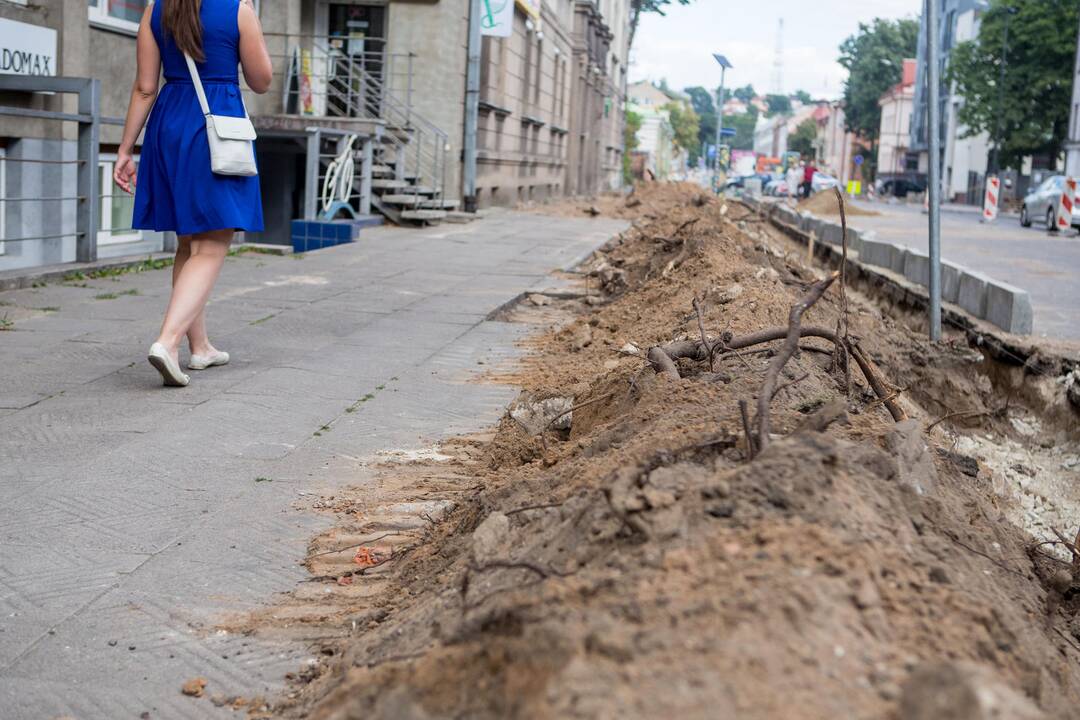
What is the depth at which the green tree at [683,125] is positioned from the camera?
143387 millimetres

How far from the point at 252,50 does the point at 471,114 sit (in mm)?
17140

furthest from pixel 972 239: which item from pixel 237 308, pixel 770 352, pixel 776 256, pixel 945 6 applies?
pixel 945 6

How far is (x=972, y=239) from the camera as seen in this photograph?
24750mm

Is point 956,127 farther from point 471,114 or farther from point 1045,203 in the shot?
point 471,114

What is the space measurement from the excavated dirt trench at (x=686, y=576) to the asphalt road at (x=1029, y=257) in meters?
6.45

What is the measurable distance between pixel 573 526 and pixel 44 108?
32.1 ft

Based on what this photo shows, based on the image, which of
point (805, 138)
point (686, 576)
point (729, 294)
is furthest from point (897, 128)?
point (686, 576)

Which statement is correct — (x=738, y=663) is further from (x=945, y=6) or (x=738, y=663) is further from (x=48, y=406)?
(x=945, y=6)

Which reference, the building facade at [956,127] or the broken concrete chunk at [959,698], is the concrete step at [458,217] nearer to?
the broken concrete chunk at [959,698]

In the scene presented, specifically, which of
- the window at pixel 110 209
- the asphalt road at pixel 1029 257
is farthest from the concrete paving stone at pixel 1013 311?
the window at pixel 110 209

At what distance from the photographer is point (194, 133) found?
5.85 metres

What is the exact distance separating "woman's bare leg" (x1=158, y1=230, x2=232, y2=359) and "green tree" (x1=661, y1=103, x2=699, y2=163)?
438 feet

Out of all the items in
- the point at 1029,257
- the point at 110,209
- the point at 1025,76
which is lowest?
the point at 1029,257

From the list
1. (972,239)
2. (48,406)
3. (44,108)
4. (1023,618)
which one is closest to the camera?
(1023,618)
